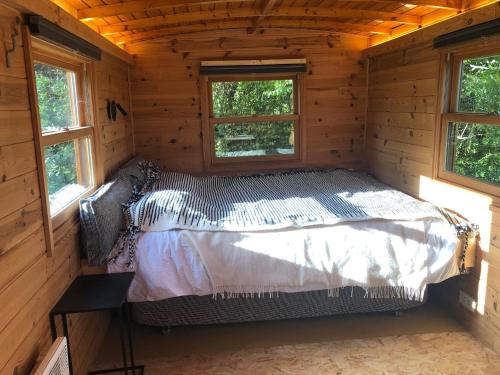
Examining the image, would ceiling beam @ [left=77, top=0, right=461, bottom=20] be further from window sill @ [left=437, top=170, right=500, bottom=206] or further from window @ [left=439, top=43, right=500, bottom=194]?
window sill @ [left=437, top=170, right=500, bottom=206]

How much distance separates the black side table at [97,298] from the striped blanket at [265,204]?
1.24ft

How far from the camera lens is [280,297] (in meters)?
2.63

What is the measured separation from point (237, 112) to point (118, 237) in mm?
2174

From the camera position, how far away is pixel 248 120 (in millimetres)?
4273

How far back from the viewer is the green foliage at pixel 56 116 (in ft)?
6.59

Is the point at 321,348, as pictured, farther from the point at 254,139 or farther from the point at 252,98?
the point at 252,98

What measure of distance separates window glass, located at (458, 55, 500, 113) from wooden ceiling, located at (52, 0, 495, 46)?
0.34 metres

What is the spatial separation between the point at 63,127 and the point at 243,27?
86.0 inches

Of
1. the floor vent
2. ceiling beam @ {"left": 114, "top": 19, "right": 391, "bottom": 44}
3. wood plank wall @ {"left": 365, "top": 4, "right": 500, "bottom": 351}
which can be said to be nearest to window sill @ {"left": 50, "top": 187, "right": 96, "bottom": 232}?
the floor vent

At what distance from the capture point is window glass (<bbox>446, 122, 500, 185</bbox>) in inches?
98.5

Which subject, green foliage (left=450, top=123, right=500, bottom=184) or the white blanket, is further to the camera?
green foliage (left=450, top=123, right=500, bottom=184)

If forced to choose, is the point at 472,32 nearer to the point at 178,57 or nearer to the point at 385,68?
the point at 385,68

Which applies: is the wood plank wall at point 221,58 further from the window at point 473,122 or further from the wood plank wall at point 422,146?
the window at point 473,122

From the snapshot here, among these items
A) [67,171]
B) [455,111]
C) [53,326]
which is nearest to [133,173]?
[67,171]
